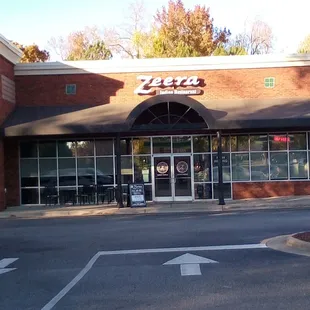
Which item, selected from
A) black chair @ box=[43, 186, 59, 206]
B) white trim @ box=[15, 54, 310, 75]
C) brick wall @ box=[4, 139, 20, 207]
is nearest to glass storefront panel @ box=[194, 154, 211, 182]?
white trim @ box=[15, 54, 310, 75]

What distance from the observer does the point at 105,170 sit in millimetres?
27953

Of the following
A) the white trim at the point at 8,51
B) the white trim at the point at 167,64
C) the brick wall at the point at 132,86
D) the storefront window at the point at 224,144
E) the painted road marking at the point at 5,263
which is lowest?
the painted road marking at the point at 5,263

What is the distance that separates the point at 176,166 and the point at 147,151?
1.53m

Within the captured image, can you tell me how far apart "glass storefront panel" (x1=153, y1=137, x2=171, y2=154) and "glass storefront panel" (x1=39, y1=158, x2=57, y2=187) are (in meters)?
4.81

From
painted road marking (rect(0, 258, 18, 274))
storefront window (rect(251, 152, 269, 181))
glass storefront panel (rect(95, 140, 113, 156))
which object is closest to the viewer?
painted road marking (rect(0, 258, 18, 274))

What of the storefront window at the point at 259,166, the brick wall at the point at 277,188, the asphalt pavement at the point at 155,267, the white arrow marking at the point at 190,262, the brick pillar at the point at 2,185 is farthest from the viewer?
the storefront window at the point at 259,166

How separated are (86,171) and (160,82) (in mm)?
5456

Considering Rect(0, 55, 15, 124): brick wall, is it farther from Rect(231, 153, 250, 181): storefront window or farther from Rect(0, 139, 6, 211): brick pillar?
Rect(231, 153, 250, 181): storefront window

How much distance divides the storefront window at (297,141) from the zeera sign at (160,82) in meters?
5.10

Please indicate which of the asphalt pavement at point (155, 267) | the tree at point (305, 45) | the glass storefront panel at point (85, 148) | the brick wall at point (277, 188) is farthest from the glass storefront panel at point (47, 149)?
the tree at point (305, 45)

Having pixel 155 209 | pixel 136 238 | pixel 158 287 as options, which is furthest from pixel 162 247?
pixel 155 209

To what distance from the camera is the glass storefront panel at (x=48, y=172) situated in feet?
92.1

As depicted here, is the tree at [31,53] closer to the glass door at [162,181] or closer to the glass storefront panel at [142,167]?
the glass storefront panel at [142,167]

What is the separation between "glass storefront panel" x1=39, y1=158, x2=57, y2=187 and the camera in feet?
92.1
